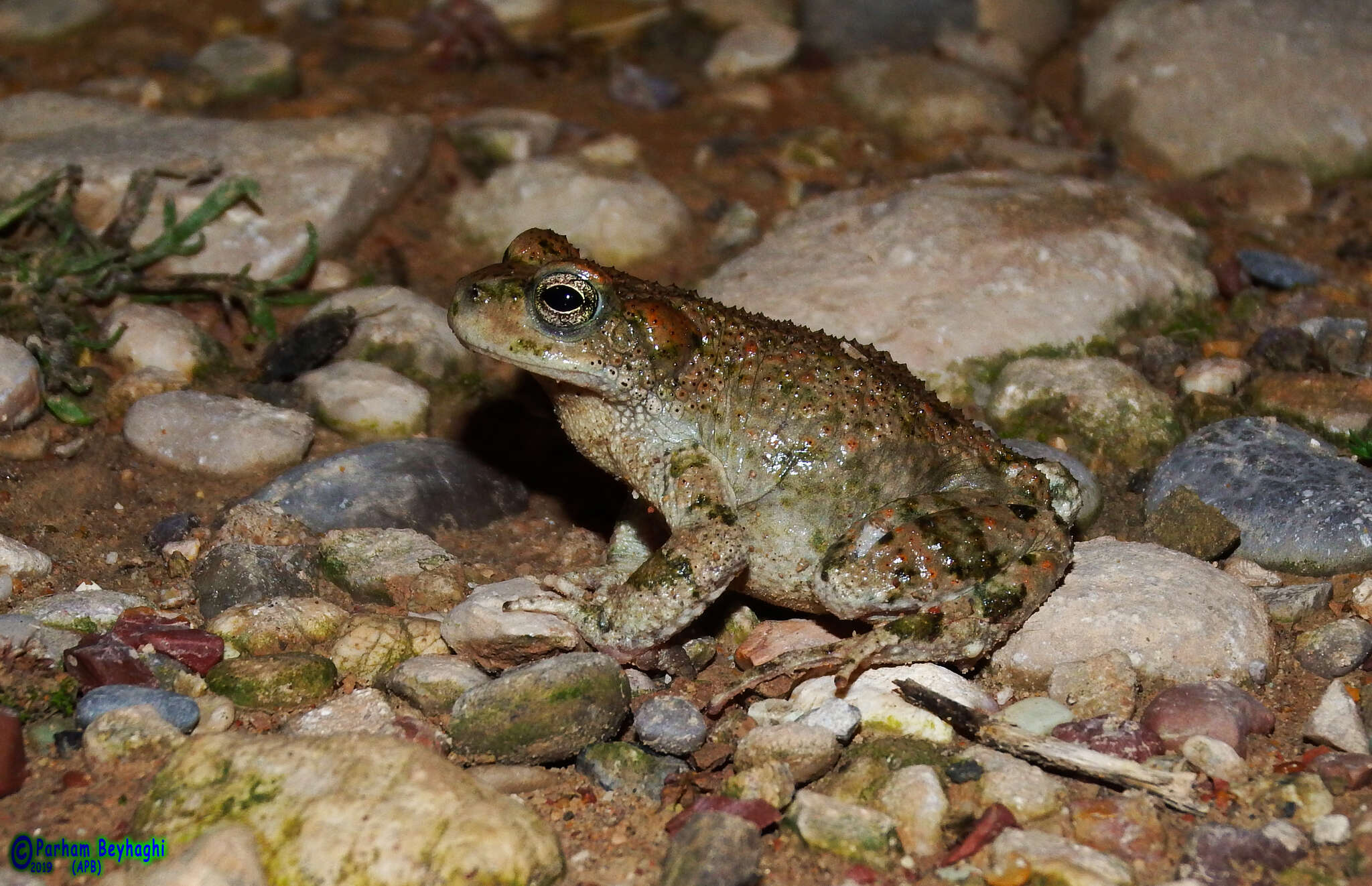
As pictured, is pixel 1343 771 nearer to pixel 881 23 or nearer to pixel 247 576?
pixel 247 576

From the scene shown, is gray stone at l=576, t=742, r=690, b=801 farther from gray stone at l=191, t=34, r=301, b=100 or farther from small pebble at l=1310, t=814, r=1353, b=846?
gray stone at l=191, t=34, r=301, b=100

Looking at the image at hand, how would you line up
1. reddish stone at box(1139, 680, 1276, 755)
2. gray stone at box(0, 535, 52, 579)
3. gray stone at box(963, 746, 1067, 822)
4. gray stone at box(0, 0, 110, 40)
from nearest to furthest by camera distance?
gray stone at box(963, 746, 1067, 822) < reddish stone at box(1139, 680, 1276, 755) < gray stone at box(0, 535, 52, 579) < gray stone at box(0, 0, 110, 40)

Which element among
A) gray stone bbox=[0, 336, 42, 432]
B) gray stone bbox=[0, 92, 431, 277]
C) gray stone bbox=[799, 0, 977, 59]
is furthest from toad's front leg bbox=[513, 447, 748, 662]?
gray stone bbox=[799, 0, 977, 59]

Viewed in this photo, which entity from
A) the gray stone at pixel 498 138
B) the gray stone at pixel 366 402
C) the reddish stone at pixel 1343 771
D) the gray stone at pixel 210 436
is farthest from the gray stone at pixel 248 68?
the reddish stone at pixel 1343 771

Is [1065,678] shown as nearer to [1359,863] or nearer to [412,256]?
[1359,863]

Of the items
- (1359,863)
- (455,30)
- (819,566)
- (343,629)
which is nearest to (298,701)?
(343,629)

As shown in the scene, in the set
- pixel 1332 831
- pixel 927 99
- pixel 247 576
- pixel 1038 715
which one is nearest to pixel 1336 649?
pixel 1332 831
